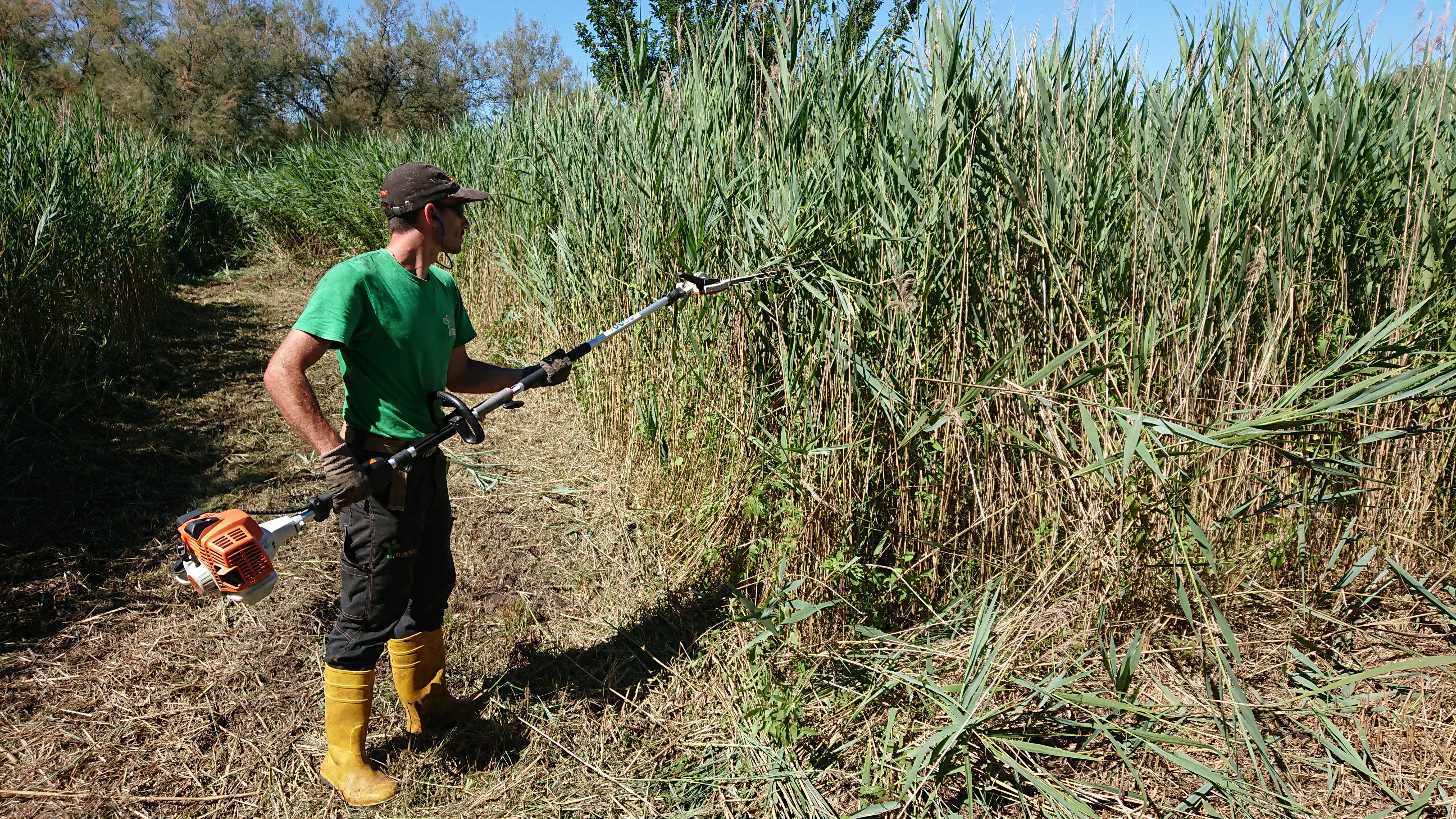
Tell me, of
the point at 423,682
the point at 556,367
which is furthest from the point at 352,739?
the point at 556,367

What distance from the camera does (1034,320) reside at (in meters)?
2.45

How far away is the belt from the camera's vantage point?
2141 millimetres

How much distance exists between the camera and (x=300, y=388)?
191 cm

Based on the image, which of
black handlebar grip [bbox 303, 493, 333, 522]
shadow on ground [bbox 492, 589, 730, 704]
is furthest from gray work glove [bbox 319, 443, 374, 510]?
shadow on ground [bbox 492, 589, 730, 704]

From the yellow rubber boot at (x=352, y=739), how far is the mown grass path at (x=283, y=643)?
0.17ft

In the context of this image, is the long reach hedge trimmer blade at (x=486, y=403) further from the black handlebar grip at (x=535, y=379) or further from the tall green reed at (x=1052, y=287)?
the tall green reed at (x=1052, y=287)

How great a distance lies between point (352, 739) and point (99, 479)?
2.81 meters

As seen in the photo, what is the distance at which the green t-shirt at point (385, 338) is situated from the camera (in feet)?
6.49

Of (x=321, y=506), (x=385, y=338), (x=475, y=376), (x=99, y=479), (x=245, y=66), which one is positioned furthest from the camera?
(x=245, y=66)

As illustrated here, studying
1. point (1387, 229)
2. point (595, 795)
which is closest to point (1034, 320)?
point (1387, 229)

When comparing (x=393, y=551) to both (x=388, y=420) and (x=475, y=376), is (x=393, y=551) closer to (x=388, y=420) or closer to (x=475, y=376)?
(x=388, y=420)

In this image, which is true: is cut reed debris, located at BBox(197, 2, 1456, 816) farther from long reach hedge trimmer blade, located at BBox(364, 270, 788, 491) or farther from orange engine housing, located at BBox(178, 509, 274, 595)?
orange engine housing, located at BBox(178, 509, 274, 595)

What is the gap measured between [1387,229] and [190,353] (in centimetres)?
756

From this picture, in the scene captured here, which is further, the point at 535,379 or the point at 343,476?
the point at 535,379
